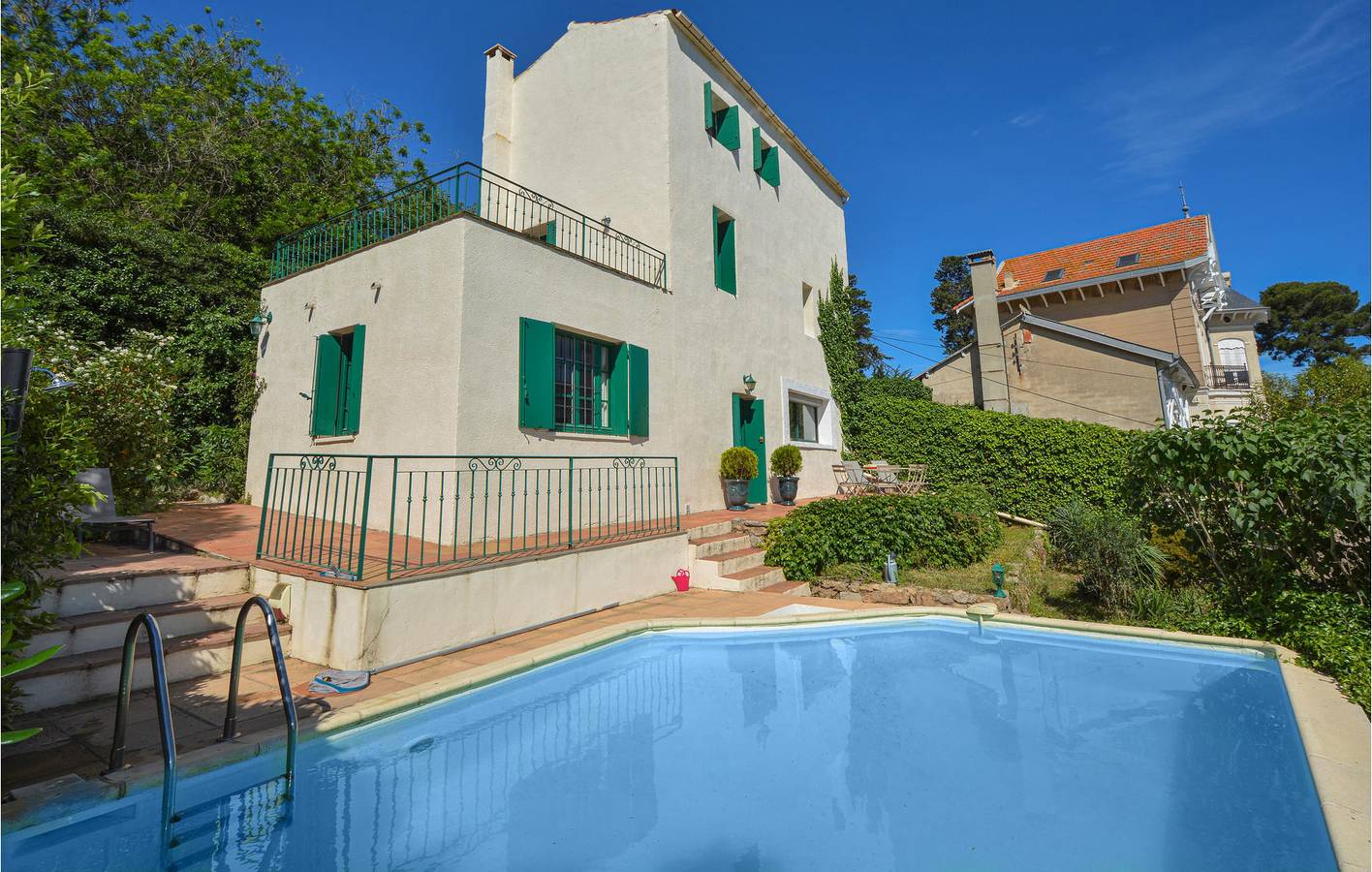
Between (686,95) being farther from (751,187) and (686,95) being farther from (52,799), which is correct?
(52,799)

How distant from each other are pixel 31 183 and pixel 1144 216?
98.9ft

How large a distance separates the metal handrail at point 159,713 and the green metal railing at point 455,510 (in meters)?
1.84

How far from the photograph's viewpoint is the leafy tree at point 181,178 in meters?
9.60

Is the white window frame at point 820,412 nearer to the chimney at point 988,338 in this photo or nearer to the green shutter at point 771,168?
the green shutter at point 771,168

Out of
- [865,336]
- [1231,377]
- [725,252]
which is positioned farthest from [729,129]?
[1231,377]

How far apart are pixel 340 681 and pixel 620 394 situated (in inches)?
221

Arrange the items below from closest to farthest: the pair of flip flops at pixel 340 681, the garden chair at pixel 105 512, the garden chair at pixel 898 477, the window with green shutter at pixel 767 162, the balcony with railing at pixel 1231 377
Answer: the pair of flip flops at pixel 340 681 → the garden chair at pixel 105 512 → the garden chair at pixel 898 477 → the window with green shutter at pixel 767 162 → the balcony with railing at pixel 1231 377

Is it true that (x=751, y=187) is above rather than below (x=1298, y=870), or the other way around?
above

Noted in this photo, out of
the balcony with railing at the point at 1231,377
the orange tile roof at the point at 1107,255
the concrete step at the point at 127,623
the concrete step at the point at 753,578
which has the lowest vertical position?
the concrete step at the point at 753,578

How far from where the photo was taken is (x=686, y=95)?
10.7 m

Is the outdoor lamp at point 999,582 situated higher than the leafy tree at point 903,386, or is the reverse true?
the leafy tree at point 903,386

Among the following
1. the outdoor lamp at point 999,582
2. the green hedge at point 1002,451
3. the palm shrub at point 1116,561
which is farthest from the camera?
the green hedge at point 1002,451

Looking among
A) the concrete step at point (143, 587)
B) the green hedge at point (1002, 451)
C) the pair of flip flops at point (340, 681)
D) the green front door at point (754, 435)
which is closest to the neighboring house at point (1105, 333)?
the green hedge at point (1002, 451)

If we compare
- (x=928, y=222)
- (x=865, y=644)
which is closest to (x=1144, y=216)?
(x=928, y=222)
